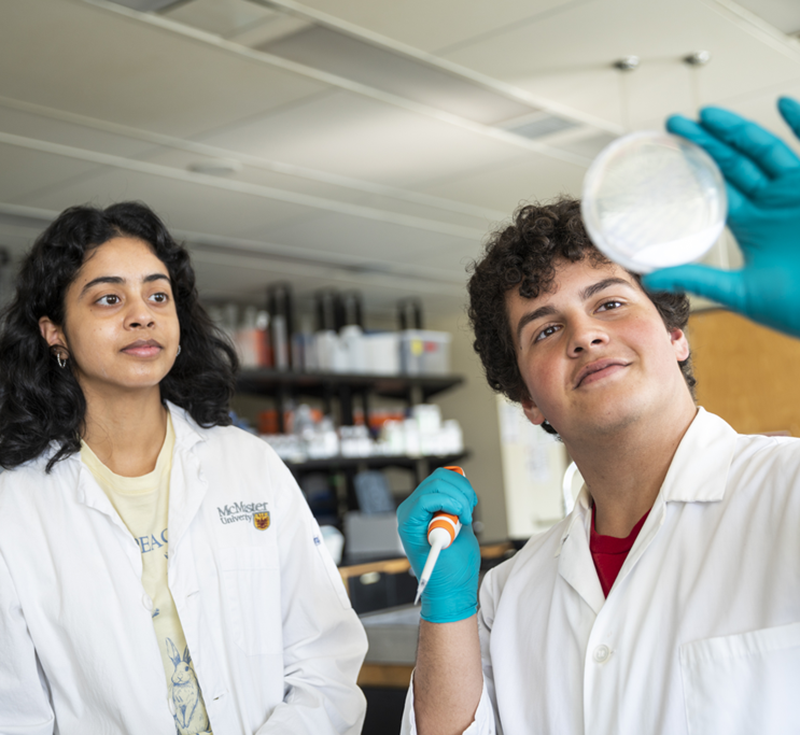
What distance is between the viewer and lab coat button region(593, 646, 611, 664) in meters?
1.14

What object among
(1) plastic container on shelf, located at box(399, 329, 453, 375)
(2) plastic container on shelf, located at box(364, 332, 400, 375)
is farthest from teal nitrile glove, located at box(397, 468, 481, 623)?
(1) plastic container on shelf, located at box(399, 329, 453, 375)

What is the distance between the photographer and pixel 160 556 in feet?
5.00

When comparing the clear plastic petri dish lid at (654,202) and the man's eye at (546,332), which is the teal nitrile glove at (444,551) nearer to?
the man's eye at (546,332)

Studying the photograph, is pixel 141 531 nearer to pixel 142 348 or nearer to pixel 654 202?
pixel 142 348

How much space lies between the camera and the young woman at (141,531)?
1.41 m

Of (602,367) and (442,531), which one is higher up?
(602,367)

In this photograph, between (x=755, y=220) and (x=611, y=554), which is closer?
(x=755, y=220)

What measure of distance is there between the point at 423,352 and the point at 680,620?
17.2 ft

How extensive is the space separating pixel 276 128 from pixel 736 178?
2601mm

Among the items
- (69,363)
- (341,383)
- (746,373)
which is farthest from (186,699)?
(341,383)

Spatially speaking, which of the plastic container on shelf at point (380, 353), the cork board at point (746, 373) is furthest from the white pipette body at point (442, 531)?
the plastic container on shelf at point (380, 353)

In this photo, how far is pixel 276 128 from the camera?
3178mm

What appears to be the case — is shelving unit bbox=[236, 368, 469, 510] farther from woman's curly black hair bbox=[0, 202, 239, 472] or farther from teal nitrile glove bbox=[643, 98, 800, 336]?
teal nitrile glove bbox=[643, 98, 800, 336]

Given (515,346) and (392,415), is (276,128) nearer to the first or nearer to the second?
(515,346)
